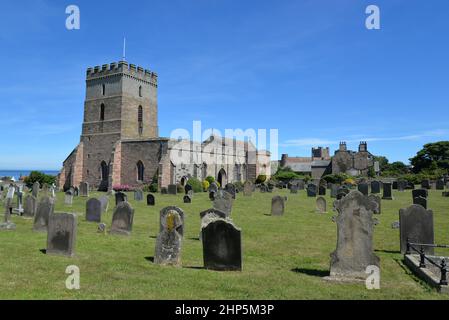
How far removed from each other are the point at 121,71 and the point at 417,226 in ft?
124

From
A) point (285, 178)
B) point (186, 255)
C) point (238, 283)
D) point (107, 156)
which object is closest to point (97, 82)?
point (107, 156)

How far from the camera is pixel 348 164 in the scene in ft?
233

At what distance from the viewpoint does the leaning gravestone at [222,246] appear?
25.7ft

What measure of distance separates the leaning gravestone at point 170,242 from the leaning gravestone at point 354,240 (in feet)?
10.8

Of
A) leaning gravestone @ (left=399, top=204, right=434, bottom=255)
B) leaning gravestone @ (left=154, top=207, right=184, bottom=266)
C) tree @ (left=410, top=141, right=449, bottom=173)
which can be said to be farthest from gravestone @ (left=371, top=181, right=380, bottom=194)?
tree @ (left=410, top=141, right=449, bottom=173)

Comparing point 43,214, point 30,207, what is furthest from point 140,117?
point 43,214

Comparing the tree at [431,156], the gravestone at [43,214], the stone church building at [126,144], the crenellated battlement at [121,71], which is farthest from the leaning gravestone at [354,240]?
the tree at [431,156]

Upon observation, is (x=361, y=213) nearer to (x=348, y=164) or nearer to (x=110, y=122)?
(x=110, y=122)

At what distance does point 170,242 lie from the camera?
27.5ft

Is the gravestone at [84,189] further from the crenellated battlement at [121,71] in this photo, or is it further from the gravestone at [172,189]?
the crenellated battlement at [121,71]

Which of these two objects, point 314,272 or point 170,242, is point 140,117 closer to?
point 170,242

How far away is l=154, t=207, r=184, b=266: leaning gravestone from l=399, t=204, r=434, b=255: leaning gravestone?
Result: 18.5 ft

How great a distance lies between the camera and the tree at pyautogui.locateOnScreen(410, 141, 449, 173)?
67.8 metres
